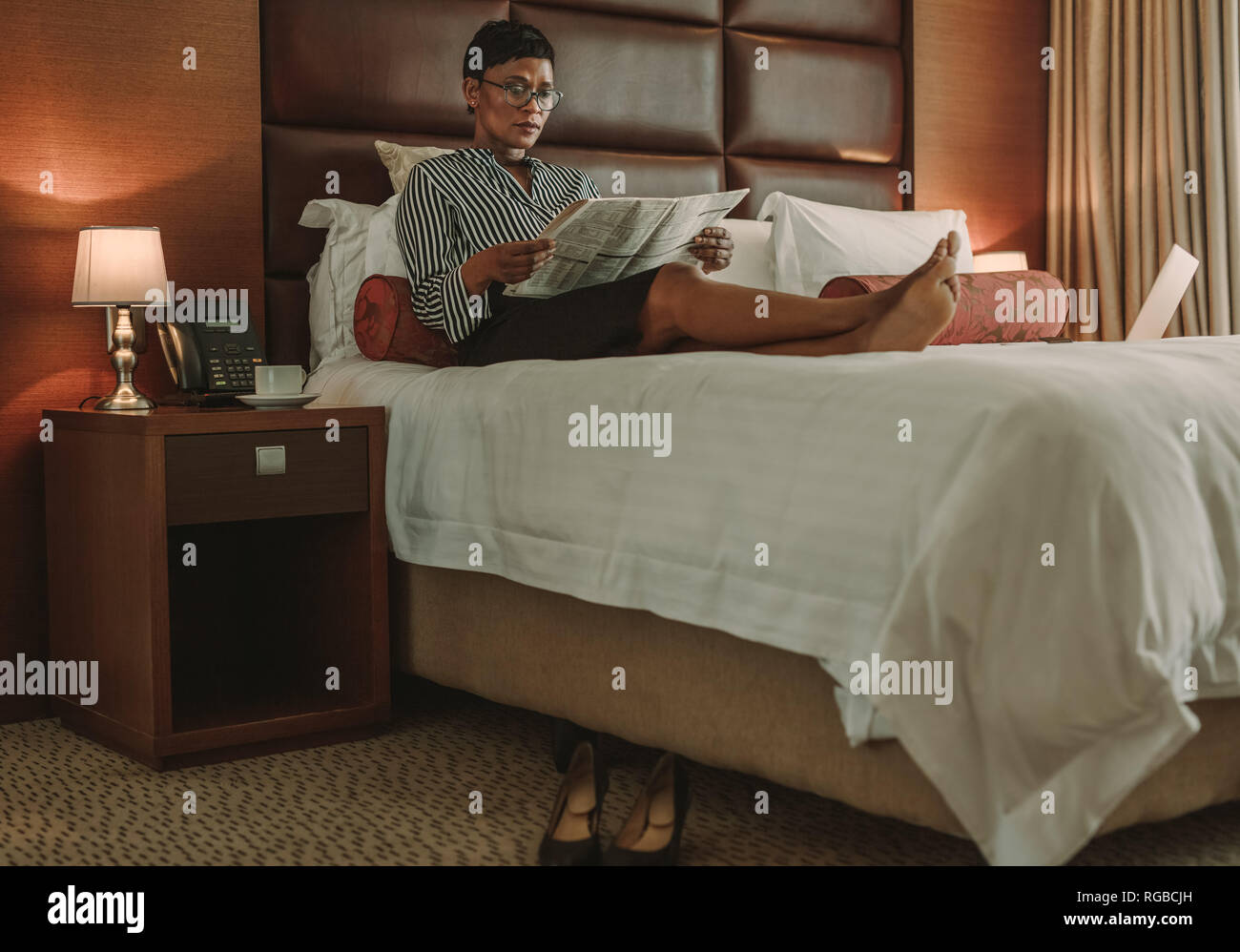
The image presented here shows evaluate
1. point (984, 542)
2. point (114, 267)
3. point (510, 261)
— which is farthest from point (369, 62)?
point (984, 542)

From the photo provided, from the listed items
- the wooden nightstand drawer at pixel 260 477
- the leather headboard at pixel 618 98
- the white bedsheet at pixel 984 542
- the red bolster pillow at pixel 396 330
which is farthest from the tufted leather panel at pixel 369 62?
the white bedsheet at pixel 984 542

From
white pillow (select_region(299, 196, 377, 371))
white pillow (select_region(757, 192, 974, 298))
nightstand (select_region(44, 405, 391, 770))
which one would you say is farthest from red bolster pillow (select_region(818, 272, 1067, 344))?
nightstand (select_region(44, 405, 391, 770))

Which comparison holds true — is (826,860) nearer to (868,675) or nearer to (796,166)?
(868,675)

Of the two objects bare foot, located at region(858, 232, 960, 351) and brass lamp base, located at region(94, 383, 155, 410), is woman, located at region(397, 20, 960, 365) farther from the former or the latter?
brass lamp base, located at region(94, 383, 155, 410)

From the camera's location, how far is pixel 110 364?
2516 mm

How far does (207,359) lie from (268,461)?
413 mm

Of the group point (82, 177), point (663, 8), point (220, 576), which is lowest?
point (220, 576)

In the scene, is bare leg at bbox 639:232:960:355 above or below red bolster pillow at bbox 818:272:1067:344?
below

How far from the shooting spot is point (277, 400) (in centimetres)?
219

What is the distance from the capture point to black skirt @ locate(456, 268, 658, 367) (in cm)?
209

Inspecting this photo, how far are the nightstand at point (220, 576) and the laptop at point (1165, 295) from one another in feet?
6.12

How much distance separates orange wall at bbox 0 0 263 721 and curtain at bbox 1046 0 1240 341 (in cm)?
260

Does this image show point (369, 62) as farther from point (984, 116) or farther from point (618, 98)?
point (984, 116)
